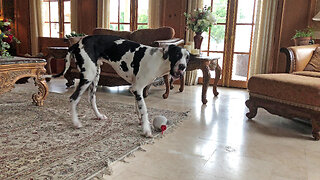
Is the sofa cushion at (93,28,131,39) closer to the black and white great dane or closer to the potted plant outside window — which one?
the black and white great dane

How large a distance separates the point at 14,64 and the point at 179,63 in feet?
6.08

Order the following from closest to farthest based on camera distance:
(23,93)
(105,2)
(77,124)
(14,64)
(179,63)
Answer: (179,63), (77,124), (14,64), (23,93), (105,2)

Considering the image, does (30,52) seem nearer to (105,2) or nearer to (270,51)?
(105,2)

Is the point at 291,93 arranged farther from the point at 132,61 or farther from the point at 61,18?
the point at 61,18

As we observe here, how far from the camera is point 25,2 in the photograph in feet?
23.7

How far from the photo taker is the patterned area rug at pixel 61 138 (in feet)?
5.62

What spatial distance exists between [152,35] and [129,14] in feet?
5.62

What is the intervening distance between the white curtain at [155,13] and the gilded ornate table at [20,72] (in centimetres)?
287

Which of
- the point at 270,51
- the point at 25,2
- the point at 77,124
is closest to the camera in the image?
the point at 77,124

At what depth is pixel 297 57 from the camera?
11.0 feet

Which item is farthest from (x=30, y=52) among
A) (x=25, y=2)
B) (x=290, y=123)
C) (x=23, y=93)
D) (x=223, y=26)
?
(x=290, y=123)

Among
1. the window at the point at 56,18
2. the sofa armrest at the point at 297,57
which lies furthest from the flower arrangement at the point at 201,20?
the window at the point at 56,18

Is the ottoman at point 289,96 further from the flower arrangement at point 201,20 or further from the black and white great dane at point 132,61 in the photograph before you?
the flower arrangement at point 201,20

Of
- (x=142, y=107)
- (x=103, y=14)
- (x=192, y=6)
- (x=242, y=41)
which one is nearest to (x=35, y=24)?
(x=103, y=14)
